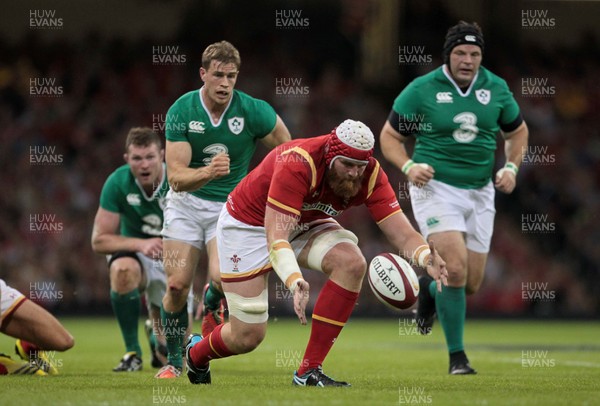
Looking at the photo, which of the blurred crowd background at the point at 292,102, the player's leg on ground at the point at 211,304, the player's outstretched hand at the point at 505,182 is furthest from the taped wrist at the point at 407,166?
the blurred crowd background at the point at 292,102

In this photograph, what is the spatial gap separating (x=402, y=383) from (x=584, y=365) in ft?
9.48

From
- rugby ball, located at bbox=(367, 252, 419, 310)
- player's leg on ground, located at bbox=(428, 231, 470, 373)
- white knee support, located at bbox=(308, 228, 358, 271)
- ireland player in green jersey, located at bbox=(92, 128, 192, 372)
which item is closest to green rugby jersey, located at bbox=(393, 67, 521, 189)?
player's leg on ground, located at bbox=(428, 231, 470, 373)

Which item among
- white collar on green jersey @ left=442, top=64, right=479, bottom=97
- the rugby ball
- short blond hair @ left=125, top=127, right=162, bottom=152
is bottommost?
the rugby ball

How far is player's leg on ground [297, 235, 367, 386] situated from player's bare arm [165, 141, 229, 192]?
48.4 inches

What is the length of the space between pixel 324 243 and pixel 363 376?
69.0 inches

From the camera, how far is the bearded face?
6461 millimetres

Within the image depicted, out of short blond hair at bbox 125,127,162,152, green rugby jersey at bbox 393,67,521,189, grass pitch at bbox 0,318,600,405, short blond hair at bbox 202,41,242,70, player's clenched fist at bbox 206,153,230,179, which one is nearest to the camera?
grass pitch at bbox 0,318,600,405

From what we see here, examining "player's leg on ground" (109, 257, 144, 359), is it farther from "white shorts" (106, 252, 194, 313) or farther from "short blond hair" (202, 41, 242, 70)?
"short blond hair" (202, 41, 242, 70)

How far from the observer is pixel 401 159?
30.2 feet

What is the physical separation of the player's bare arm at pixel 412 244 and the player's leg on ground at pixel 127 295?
3.31 metres

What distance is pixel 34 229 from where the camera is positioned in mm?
18984

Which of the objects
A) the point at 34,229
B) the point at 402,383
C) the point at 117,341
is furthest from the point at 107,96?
the point at 402,383

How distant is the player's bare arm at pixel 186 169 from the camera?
24.6 ft

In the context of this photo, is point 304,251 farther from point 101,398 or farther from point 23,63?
point 23,63
